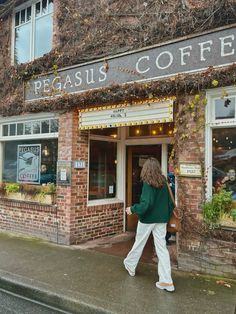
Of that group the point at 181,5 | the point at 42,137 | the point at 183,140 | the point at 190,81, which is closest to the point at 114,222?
the point at 42,137

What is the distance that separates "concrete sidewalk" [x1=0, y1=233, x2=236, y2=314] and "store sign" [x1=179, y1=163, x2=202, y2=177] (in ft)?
5.13

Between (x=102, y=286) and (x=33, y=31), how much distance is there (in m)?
6.46

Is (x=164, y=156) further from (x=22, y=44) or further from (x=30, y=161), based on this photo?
(x=22, y=44)

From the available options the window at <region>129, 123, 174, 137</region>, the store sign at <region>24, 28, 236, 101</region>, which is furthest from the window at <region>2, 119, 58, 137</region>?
the window at <region>129, 123, 174, 137</region>

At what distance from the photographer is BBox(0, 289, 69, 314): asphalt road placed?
4137 mm

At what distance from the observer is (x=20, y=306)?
4.28 metres

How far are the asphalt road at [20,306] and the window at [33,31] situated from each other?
18.4 ft

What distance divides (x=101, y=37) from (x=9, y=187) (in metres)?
4.16

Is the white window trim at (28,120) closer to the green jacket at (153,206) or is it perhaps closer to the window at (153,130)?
the window at (153,130)

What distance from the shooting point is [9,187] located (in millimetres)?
8219

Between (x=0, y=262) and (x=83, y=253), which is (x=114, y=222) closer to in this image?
(x=83, y=253)

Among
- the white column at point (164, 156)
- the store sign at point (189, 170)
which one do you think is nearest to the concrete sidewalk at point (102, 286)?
the store sign at point (189, 170)

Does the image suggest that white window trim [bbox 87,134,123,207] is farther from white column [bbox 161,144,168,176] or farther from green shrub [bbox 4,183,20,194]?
green shrub [bbox 4,183,20,194]

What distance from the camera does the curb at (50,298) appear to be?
13.4 ft
